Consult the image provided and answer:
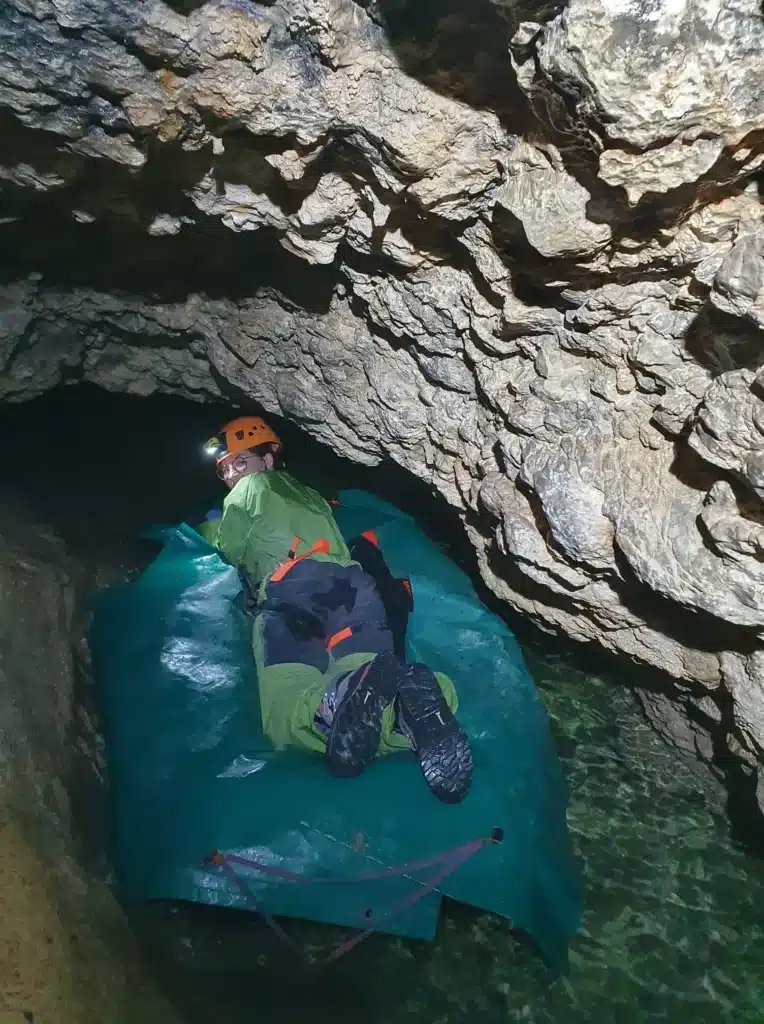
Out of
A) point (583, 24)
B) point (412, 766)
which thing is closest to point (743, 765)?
point (412, 766)

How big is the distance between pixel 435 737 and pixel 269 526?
1083 millimetres

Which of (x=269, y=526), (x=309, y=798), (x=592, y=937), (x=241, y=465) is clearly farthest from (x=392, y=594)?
(x=592, y=937)

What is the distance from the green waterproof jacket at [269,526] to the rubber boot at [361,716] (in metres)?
0.65

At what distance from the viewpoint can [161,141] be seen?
1.55 meters

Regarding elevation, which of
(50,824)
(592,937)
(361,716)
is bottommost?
(50,824)

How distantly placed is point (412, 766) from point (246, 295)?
1.76m

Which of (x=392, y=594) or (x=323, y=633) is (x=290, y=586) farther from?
(x=392, y=594)

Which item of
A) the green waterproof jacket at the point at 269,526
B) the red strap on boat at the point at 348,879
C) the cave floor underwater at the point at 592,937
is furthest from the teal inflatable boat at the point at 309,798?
the green waterproof jacket at the point at 269,526

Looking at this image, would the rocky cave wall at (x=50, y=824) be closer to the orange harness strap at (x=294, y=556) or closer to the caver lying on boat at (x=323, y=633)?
the caver lying on boat at (x=323, y=633)

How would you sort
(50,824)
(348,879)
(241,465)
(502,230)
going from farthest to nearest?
(241,465) < (348,879) < (50,824) < (502,230)

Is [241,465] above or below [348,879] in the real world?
above

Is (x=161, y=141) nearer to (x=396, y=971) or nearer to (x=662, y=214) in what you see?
(x=662, y=214)

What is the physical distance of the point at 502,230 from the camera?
5.20 ft

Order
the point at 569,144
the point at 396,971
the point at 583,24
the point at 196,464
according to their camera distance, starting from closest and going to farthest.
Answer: the point at 583,24
the point at 569,144
the point at 396,971
the point at 196,464
